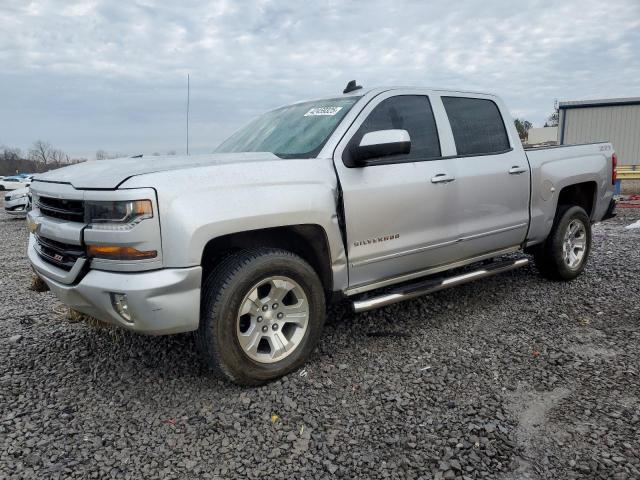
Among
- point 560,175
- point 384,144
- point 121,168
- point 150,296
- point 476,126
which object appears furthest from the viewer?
point 560,175

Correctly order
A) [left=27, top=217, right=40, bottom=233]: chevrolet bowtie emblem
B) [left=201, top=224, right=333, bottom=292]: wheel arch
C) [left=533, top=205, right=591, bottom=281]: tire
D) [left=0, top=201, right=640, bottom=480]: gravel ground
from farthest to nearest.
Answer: [left=533, top=205, right=591, bottom=281]: tire → [left=27, top=217, right=40, bottom=233]: chevrolet bowtie emblem → [left=201, top=224, right=333, bottom=292]: wheel arch → [left=0, top=201, right=640, bottom=480]: gravel ground

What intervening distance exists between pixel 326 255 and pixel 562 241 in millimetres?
2966

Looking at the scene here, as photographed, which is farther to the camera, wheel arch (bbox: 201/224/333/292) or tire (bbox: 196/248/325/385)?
wheel arch (bbox: 201/224/333/292)

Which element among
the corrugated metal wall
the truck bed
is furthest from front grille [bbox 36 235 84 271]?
the corrugated metal wall

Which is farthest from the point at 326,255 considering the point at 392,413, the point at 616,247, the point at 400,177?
the point at 616,247

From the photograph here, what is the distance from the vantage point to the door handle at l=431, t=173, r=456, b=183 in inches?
150

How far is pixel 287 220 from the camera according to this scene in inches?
120

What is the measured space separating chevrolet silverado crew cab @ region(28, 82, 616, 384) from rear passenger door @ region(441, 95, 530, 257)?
0.6 inches

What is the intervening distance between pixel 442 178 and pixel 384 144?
2.65 ft

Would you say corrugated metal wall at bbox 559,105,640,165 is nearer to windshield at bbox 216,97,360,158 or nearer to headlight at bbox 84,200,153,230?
windshield at bbox 216,97,360,158

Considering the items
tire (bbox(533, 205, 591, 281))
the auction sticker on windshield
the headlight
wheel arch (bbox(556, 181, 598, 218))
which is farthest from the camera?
wheel arch (bbox(556, 181, 598, 218))

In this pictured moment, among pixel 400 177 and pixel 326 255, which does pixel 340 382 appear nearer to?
pixel 326 255

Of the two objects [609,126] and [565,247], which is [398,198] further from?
[609,126]

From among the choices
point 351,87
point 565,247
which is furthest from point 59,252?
point 565,247
